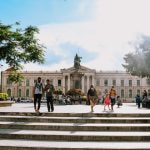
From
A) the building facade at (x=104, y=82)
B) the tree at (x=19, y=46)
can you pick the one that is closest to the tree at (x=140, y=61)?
the tree at (x=19, y=46)

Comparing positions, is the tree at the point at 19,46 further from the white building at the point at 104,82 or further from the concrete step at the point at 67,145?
the white building at the point at 104,82

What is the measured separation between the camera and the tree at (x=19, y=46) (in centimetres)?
2548

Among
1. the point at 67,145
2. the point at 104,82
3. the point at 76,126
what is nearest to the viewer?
the point at 67,145

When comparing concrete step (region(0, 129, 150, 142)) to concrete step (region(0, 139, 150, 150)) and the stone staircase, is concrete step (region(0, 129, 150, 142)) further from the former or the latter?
concrete step (region(0, 139, 150, 150))

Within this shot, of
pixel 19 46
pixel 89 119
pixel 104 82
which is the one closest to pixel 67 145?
pixel 89 119

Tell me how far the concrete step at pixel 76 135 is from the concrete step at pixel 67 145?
348mm

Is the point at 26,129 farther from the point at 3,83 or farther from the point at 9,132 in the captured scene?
the point at 3,83

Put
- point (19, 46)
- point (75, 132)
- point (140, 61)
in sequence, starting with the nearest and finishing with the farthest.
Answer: point (75, 132) → point (19, 46) → point (140, 61)

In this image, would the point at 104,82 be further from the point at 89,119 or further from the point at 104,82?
the point at 89,119

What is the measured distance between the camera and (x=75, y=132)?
40.0 feet

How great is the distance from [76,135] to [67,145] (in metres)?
0.84

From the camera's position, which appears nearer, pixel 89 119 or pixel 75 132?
pixel 75 132

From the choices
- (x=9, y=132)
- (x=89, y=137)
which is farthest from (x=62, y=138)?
(x=9, y=132)

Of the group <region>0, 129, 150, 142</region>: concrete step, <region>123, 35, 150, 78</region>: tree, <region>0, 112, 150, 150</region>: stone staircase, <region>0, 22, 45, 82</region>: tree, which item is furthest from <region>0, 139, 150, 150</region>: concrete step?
<region>123, 35, 150, 78</region>: tree
